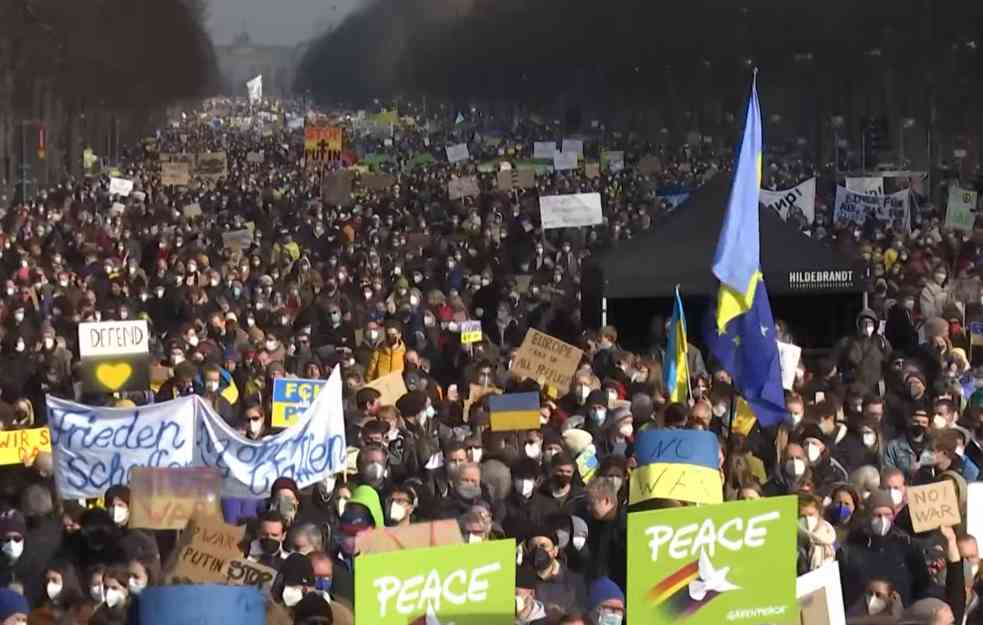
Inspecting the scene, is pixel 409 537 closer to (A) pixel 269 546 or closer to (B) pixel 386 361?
(A) pixel 269 546

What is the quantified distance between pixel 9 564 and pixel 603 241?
2106 cm

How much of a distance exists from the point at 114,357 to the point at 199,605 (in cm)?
781

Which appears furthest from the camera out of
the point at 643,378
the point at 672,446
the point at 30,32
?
the point at 30,32

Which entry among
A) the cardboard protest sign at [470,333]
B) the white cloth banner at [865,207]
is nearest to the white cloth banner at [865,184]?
the white cloth banner at [865,207]

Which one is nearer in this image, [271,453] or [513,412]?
[271,453]

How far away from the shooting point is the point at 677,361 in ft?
50.2

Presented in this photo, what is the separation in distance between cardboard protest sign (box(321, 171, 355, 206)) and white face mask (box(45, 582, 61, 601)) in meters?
→ 29.7

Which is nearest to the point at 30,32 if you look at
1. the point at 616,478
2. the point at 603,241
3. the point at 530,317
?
the point at 603,241

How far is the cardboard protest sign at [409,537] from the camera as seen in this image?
10719mm

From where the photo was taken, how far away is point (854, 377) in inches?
715

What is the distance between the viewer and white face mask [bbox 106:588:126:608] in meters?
10.5

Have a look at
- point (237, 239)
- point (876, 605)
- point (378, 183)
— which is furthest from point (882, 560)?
point (378, 183)

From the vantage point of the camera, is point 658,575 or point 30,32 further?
point 30,32

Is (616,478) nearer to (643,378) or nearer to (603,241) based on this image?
(643,378)
